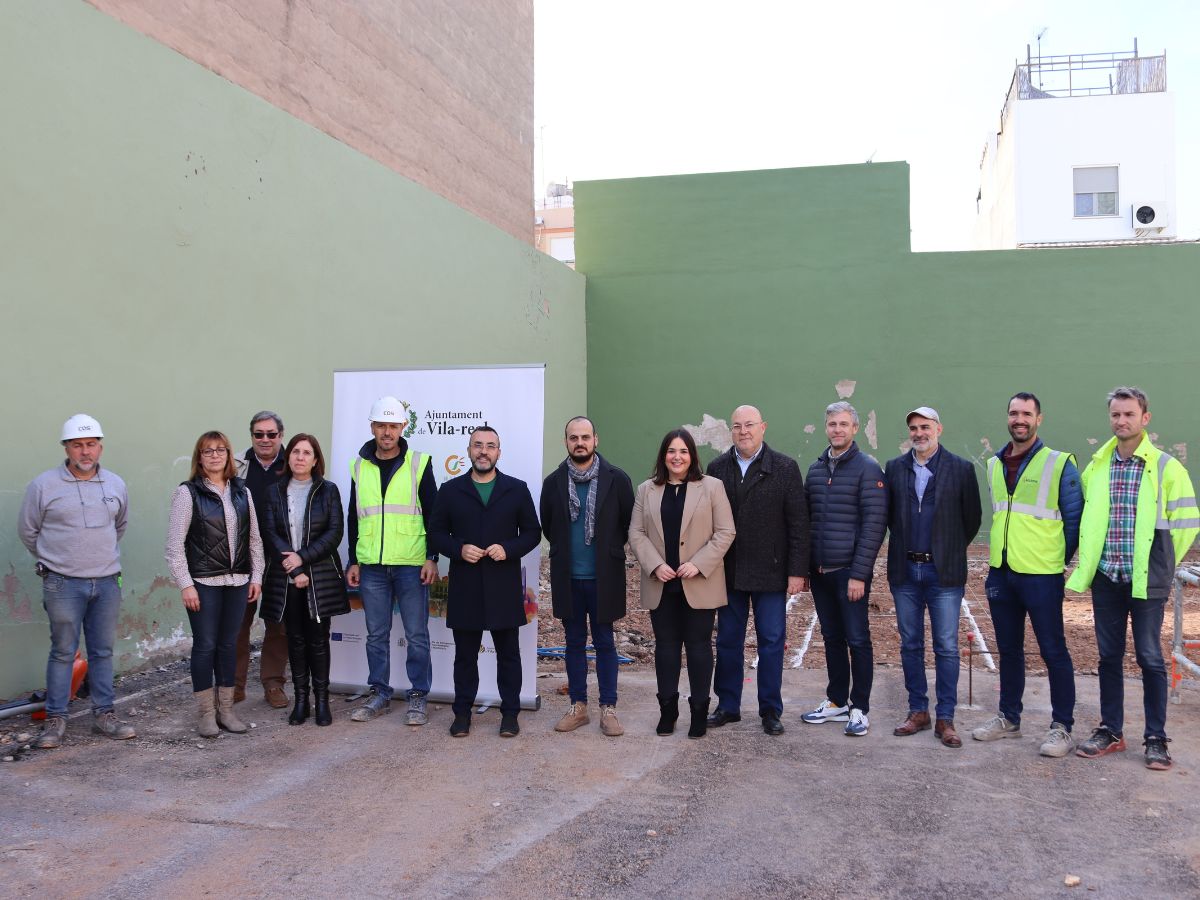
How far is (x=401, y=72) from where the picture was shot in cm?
1132

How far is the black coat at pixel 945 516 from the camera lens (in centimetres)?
518

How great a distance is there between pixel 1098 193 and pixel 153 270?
21224 millimetres

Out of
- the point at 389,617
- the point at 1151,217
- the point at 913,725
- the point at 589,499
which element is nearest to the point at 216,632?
the point at 389,617

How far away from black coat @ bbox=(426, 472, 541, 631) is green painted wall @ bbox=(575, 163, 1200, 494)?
8796mm

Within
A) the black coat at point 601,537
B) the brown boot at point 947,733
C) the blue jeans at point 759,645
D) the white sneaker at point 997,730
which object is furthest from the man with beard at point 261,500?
the white sneaker at point 997,730

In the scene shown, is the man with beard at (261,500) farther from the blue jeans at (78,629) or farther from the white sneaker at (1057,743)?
the white sneaker at (1057,743)

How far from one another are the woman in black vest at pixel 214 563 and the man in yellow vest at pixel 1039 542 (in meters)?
4.18

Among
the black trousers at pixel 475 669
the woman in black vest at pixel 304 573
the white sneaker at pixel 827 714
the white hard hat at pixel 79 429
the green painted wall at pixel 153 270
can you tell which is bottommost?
the white sneaker at pixel 827 714

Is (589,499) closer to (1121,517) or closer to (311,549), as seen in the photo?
(311,549)

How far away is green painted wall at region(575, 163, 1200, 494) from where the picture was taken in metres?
13.3

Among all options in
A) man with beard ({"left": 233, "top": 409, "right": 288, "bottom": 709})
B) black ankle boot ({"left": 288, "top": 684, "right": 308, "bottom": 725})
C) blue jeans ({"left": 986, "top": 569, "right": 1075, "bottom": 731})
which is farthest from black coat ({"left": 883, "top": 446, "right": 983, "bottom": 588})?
man with beard ({"left": 233, "top": 409, "right": 288, "bottom": 709})

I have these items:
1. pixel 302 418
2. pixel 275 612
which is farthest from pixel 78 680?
pixel 302 418

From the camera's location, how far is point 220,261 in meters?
7.41

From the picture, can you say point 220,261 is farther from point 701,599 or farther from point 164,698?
point 701,599
